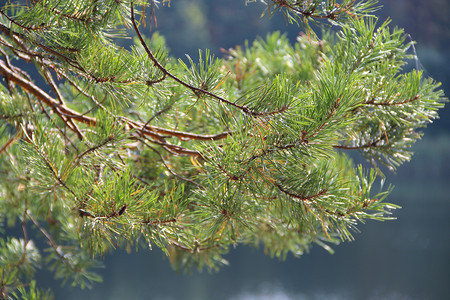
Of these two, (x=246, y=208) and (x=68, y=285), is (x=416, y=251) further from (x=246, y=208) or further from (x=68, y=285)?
(x=246, y=208)

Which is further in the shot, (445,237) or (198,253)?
(445,237)

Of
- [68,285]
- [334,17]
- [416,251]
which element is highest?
[416,251]

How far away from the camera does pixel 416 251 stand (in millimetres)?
4160

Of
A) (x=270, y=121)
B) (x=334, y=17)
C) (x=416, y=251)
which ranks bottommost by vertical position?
(x=270, y=121)

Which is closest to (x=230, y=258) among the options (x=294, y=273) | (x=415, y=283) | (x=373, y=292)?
(x=294, y=273)

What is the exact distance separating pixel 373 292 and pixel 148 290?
1.88 m

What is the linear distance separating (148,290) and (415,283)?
2222 millimetres

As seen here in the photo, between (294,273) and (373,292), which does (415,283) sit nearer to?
(373,292)

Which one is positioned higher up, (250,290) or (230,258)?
(230,258)

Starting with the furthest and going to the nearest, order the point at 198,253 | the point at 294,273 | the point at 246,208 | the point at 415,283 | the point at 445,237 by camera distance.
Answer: the point at 445,237 → the point at 294,273 → the point at 415,283 → the point at 198,253 → the point at 246,208

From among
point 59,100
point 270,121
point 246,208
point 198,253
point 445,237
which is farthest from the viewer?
point 445,237

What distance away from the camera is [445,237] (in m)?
4.42

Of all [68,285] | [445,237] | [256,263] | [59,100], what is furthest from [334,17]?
[445,237]

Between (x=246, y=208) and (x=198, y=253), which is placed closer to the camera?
(x=246, y=208)
